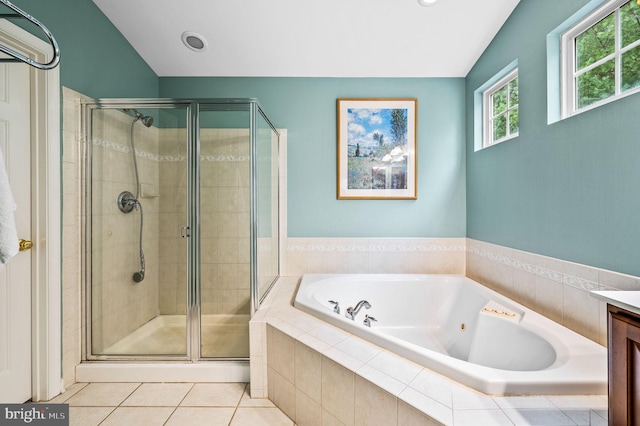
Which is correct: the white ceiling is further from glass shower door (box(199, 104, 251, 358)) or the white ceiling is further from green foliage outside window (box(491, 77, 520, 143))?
glass shower door (box(199, 104, 251, 358))

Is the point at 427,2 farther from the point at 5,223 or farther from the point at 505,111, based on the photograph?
the point at 5,223

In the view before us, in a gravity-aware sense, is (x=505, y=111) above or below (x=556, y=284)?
above

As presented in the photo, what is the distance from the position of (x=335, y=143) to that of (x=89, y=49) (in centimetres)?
178

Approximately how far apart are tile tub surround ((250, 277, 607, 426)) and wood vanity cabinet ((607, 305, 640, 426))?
225 mm

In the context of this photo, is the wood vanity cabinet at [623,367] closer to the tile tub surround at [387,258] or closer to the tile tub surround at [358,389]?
the tile tub surround at [358,389]

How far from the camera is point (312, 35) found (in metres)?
1.89

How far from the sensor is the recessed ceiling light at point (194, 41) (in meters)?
1.89

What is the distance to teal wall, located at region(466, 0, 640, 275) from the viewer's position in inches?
42.5

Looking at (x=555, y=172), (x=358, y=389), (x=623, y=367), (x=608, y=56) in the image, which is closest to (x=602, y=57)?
(x=608, y=56)

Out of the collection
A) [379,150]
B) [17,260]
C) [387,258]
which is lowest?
[387,258]

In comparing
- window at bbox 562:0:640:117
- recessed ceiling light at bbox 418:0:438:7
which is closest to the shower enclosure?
recessed ceiling light at bbox 418:0:438:7

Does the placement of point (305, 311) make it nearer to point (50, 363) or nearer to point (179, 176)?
point (179, 176)

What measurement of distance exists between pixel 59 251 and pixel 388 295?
84.8 inches

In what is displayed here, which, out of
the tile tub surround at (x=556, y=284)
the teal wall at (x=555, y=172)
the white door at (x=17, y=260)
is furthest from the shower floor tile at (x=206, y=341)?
the teal wall at (x=555, y=172)
